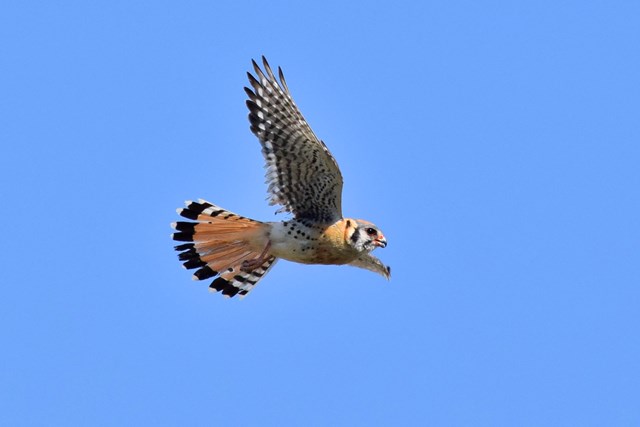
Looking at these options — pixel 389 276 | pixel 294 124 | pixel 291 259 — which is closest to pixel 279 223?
pixel 291 259

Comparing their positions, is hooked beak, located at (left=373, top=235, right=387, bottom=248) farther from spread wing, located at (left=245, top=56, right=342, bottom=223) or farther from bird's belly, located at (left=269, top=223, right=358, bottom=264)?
spread wing, located at (left=245, top=56, right=342, bottom=223)

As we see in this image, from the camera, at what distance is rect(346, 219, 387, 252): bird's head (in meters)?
12.5

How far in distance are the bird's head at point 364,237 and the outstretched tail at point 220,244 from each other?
100cm

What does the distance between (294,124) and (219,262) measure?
2.06 m

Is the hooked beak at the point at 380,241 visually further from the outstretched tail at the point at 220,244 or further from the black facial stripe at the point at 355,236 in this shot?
the outstretched tail at the point at 220,244

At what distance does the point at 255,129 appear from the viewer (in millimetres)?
12367

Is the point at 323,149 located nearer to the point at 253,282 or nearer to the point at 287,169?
the point at 287,169

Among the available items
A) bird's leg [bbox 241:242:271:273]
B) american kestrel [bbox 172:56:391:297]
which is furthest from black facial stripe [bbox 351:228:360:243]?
bird's leg [bbox 241:242:271:273]

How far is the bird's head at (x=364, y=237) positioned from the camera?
41.1ft

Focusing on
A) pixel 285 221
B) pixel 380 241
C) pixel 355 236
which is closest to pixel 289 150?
pixel 285 221

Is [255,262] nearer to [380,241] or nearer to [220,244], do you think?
[220,244]

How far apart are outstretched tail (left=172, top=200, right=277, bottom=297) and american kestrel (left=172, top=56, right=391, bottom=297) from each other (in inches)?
0.4

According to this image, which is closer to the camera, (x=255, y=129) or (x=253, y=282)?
(x=255, y=129)

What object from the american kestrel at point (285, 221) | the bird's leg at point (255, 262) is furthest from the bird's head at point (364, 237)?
the bird's leg at point (255, 262)
